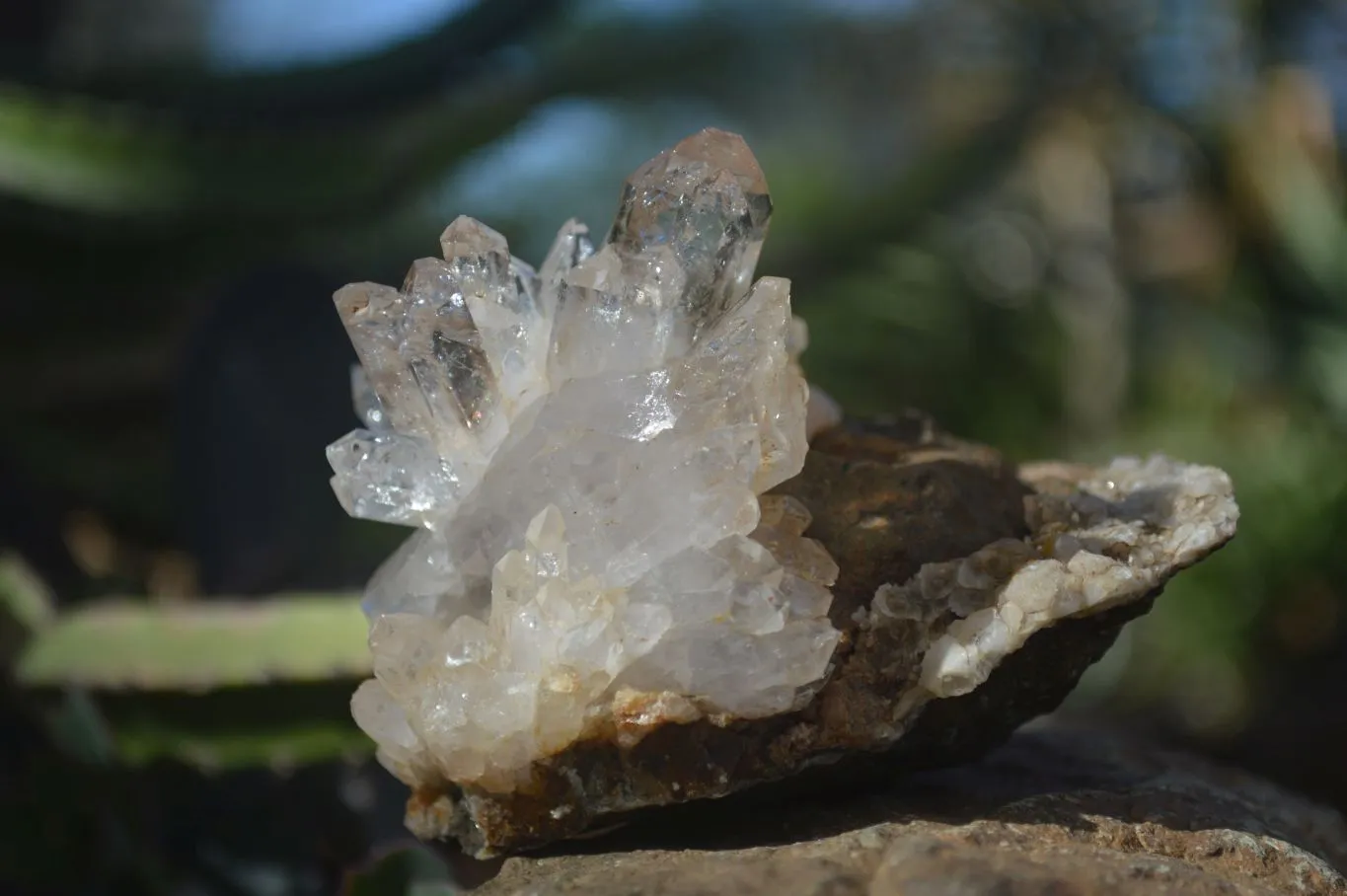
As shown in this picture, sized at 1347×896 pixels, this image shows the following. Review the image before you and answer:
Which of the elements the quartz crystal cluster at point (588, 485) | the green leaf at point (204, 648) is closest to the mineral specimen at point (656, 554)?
the quartz crystal cluster at point (588, 485)

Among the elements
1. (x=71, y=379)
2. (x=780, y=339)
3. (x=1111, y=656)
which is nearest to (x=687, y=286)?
(x=780, y=339)

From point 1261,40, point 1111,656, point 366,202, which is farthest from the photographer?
point 1261,40

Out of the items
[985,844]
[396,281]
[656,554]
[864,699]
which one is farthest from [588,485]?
[396,281]

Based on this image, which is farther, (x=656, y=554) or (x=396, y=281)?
(x=396, y=281)

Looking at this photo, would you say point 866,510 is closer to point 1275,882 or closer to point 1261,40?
point 1275,882

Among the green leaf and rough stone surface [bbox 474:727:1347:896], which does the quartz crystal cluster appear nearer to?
rough stone surface [bbox 474:727:1347:896]

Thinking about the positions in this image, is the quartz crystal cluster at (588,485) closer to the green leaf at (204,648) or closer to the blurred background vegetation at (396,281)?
the blurred background vegetation at (396,281)

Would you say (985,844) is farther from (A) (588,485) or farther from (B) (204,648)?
(B) (204,648)
